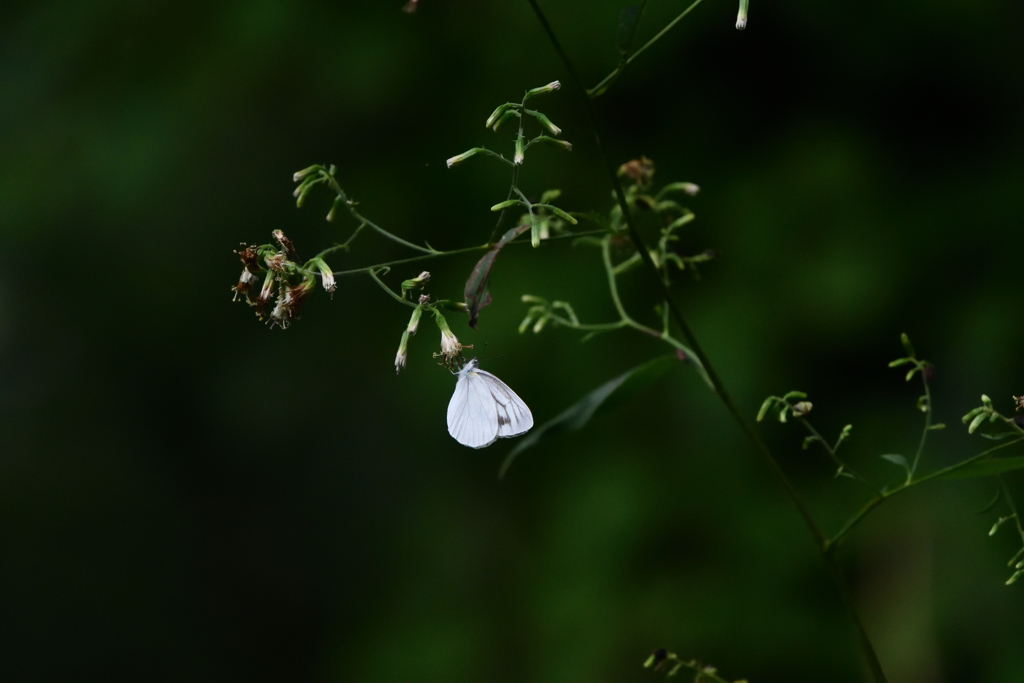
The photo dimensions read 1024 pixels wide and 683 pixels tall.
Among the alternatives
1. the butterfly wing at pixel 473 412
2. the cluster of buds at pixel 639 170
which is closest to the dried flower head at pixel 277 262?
the butterfly wing at pixel 473 412

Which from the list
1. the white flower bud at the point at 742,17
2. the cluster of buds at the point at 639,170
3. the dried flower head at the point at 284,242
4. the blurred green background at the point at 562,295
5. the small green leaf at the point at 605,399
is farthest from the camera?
the blurred green background at the point at 562,295

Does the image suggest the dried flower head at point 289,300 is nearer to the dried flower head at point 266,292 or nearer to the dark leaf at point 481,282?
the dried flower head at point 266,292


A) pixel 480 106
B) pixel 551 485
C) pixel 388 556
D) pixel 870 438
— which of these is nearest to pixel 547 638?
pixel 551 485

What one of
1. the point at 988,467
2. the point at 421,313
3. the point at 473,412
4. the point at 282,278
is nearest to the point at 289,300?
the point at 282,278

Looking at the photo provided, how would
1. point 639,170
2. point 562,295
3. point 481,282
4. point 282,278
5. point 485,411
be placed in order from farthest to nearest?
point 562,295 → point 639,170 → point 485,411 → point 282,278 → point 481,282

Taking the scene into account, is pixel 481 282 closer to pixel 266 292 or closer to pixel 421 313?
pixel 421 313

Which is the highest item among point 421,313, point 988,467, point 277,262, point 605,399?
point 277,262

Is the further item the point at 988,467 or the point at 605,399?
the point at 605,399
